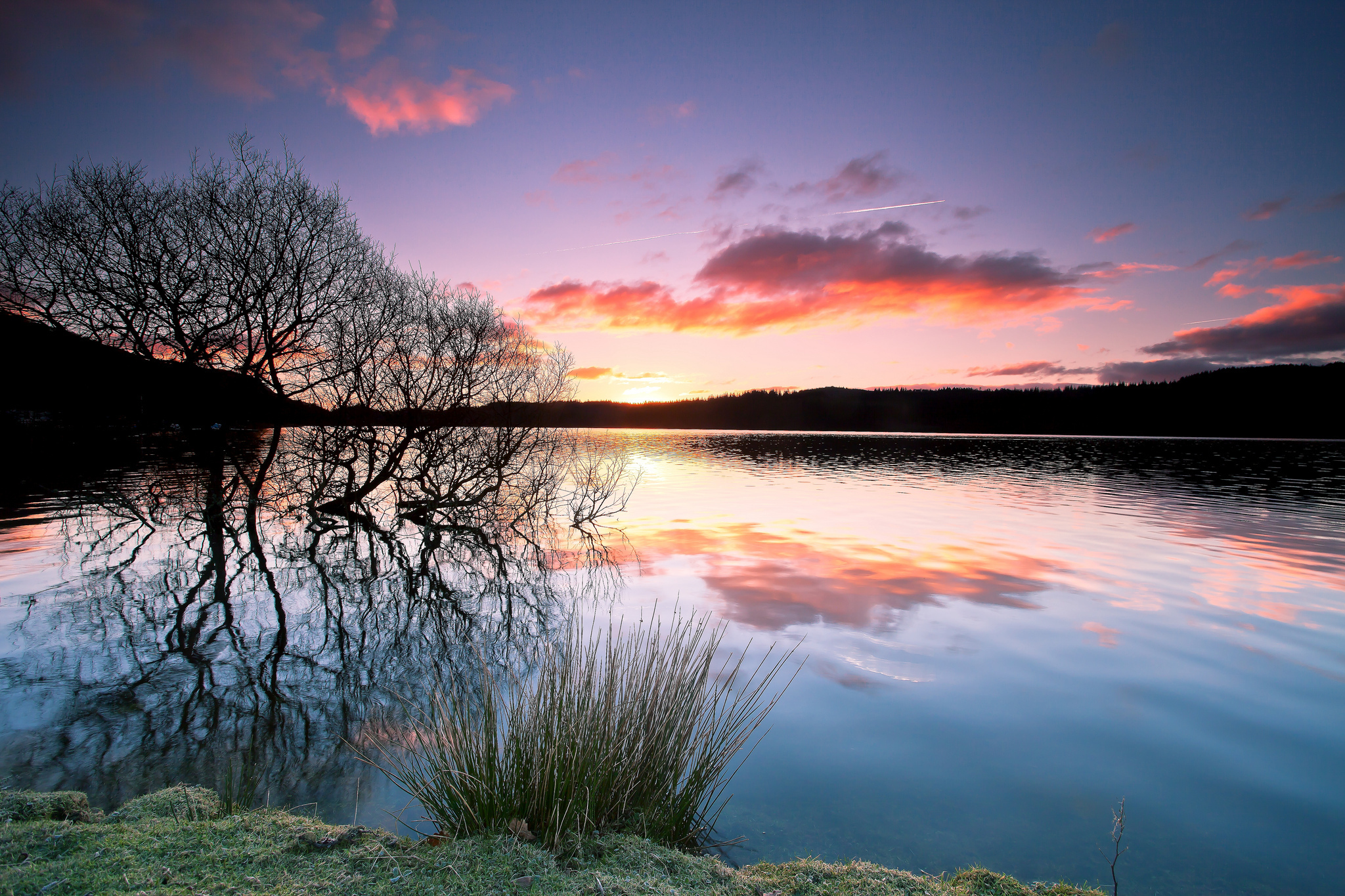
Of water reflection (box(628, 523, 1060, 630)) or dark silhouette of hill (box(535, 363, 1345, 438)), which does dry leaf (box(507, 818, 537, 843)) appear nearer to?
water reflection (box(628, 523, 1060, 630))

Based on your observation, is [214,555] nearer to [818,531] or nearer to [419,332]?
[419,332]

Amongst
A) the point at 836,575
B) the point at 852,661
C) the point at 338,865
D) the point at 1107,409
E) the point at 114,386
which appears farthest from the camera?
the point at 1107,409

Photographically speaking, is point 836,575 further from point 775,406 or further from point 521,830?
point 775,406

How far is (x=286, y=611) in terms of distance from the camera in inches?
359

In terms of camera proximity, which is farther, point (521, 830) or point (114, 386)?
point (114, 386)

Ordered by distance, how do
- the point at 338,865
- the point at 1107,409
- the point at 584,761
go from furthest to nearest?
the point at 1107,409
the point at 584,761
the point at 338,865

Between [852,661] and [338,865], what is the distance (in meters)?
6.50

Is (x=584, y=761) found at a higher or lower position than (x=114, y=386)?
lower

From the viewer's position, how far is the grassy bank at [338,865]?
2.70 meters

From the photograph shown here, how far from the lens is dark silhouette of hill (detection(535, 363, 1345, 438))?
107125mm

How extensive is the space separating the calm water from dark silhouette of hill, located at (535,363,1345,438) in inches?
4125

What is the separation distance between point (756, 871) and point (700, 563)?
9958 mm

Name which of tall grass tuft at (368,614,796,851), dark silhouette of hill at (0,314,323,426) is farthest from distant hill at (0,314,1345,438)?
tall grass tuft at (368,614,796,851)

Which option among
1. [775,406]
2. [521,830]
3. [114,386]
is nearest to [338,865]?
[521,830]
